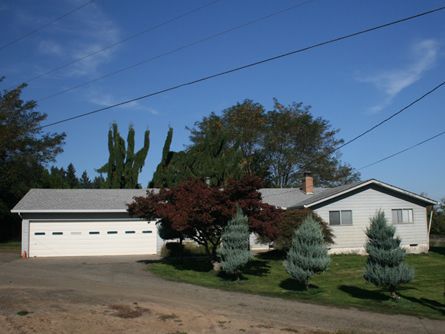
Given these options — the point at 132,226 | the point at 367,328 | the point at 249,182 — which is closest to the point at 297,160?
the point at 132,226

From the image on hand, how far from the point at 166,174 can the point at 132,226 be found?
70.2 ft

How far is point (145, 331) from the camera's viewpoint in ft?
31.6

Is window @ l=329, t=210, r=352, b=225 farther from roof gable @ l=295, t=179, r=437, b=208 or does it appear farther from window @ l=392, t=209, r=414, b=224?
window @ l=392, t=209, r=414, b=224

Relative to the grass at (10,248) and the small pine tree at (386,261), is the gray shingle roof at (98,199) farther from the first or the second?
the small pine tree at (386,261)

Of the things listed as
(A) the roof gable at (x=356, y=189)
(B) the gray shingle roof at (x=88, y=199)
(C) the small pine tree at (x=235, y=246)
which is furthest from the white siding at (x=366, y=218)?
(C) the small pine tree at (x=235, y=246)

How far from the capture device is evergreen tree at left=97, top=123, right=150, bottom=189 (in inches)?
1999

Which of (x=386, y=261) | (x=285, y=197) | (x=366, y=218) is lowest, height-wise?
(x=386, y=261)

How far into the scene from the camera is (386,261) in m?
15.0

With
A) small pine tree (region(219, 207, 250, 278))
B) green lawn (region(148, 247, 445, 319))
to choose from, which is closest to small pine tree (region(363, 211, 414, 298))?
green lawn (region(148, 247, 445, 319))

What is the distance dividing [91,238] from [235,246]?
12.7 m

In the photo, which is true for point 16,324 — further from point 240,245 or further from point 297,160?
point 297,160

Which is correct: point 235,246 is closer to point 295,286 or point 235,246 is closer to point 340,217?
point 295,286

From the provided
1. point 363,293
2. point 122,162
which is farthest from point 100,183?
point 363,293

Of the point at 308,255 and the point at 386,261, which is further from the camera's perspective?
the point at 308,255
